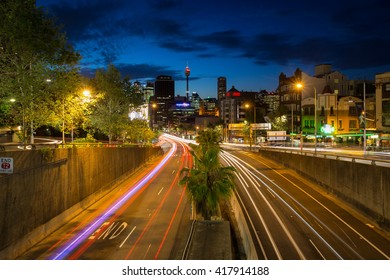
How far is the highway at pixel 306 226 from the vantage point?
70.2 feet

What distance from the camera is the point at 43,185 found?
2419 centimetres

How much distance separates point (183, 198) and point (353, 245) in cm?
1942

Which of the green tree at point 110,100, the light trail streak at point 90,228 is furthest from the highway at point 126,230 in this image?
the green tree at point 110,100

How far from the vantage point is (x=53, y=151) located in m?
26.3

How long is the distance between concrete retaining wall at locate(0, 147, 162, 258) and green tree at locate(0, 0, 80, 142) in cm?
414

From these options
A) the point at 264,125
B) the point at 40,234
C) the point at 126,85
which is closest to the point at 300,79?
the point at 264,125

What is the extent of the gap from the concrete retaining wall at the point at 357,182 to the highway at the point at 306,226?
81cm

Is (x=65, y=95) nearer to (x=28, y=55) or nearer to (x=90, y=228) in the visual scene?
(x=28, y=55)

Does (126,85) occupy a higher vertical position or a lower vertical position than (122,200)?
higher

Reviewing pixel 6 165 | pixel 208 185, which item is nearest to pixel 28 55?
pixel 6 165

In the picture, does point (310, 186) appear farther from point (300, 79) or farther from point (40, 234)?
point (300, 79)

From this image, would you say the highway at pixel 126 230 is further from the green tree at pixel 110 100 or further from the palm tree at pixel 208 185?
the green tree at pixel 110 100

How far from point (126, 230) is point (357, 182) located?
1838 cm
